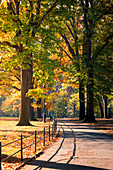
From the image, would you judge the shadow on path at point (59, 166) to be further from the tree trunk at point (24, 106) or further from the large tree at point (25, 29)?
the tree trunk at point (24, 106)

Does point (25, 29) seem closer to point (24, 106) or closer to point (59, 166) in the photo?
point (24, 106)

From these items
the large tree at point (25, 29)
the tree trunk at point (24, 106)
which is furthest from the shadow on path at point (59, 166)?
the tree trunk at point (24, 106)

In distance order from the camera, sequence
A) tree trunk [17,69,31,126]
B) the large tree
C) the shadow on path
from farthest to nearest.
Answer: tree trunk [17,69,31,126]
the large tree
the shadow on path

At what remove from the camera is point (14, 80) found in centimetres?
4578

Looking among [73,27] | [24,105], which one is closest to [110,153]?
[24,105]

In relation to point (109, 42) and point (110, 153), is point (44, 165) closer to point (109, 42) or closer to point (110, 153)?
point (110, 153)

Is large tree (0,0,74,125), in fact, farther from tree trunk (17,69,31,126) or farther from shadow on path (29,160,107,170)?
shadow on path (29,160,107,170)

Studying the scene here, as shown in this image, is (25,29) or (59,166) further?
(25,29)

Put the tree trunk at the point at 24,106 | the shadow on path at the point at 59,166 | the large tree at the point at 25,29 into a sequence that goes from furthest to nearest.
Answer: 1. the tree trunk at the point at 24,106
2. the large tree at the point at 25,29
3. the shadow on path at the point at 59,166

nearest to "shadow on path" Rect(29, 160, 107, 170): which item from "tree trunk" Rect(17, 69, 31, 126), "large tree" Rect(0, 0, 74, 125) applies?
"large tree" Rect(0, 0, 74, 125)

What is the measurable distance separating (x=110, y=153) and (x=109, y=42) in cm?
2555

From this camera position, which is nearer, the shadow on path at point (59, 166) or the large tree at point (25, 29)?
the shadow on path at point (59, 166)

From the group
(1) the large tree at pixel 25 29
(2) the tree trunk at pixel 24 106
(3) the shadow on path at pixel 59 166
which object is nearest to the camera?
(3) the shadow on path at pixel 59 166

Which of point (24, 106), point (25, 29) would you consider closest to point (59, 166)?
point (25, 29)
